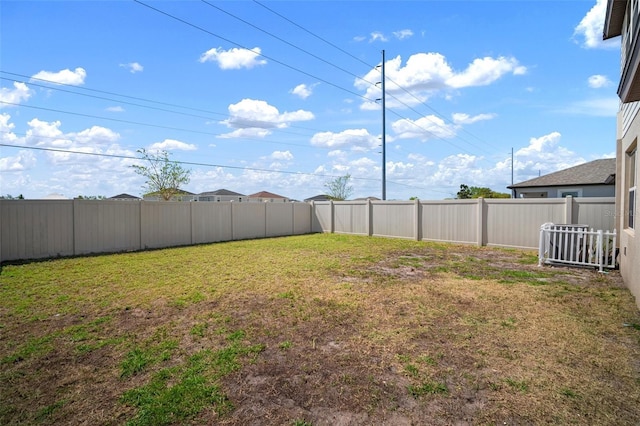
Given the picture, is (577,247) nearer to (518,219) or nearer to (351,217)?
(518,219)

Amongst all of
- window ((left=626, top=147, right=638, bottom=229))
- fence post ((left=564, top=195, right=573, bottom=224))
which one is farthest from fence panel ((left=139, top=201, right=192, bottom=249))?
window ((left=626, top=147, right=638, bottom=229))

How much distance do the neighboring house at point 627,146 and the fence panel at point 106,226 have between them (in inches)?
520

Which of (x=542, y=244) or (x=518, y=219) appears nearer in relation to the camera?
(x=542, y=244)

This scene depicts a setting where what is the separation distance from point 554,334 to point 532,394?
62.0 inches

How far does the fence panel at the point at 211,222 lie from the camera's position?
13.8 m

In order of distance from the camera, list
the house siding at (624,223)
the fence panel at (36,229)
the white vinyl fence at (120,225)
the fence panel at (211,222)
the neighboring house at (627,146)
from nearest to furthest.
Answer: the neighboring house at (627,146) → the house siding at (624,223) → the fence panel at (36,229) → the white vinyl fence at (120,225) → the fence panel at (211,222)

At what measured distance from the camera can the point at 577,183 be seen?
1783cm

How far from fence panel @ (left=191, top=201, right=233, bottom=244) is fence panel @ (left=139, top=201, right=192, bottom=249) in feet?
1.00

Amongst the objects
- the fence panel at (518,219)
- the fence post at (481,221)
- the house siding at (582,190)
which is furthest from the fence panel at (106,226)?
the house siding at (582,190)

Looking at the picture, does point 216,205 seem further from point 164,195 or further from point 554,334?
point 554,334

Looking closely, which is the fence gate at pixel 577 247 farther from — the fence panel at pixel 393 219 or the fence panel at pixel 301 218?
the fence panel at pixel 301 218

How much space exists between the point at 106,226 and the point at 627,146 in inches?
562

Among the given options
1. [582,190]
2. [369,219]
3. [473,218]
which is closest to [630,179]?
[473,218]

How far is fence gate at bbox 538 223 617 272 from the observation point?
7.35 metres
